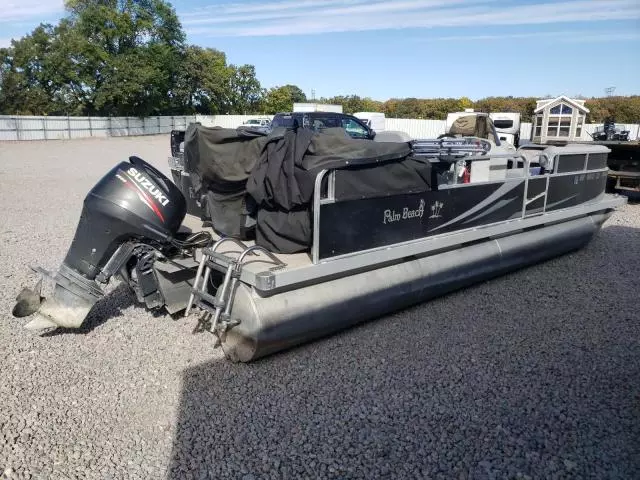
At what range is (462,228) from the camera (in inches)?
197

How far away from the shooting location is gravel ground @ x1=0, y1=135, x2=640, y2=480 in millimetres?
2873

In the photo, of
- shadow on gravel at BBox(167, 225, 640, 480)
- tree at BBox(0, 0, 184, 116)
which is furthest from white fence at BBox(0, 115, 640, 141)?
shadow on gravel at BBox(167, 225, 640, 480)

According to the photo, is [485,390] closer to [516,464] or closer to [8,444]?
[516,464]

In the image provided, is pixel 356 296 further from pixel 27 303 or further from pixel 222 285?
pixel 27 303

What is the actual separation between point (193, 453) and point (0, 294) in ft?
11.3

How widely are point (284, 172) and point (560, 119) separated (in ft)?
47.0

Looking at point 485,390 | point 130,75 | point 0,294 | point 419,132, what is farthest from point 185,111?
point 485,390

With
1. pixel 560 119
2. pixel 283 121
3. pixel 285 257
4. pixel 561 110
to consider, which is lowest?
pixel 285 257

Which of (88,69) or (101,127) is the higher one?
(88,69)

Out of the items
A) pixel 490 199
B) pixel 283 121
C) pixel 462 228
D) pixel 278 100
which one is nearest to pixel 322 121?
pixel 283 121

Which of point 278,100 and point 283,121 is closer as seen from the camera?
point 283,121

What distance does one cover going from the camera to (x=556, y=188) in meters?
6.08

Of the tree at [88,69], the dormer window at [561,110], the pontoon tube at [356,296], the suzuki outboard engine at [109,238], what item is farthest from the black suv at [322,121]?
the tree at [88,69]

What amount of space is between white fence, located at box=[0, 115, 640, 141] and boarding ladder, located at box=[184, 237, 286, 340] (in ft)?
83.3
